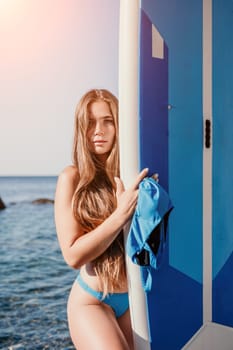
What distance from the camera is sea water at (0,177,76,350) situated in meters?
7.55

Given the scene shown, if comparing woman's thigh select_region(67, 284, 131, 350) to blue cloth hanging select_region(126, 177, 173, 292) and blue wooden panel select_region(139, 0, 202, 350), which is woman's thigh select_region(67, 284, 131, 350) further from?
blue cloth hanging select_region(126, 177, 173, 292)

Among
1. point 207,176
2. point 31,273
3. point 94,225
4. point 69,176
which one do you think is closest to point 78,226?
point 94,225

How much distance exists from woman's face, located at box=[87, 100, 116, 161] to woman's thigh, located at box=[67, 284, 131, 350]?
54 centimetres

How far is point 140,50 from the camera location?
133 centimetres

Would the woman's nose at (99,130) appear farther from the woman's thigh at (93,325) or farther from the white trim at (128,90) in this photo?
the woman's thigh at (93,325)

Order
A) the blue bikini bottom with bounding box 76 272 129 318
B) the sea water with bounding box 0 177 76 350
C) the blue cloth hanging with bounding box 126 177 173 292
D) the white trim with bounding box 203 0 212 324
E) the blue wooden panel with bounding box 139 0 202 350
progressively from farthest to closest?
1. the sea water with bounding box 0 177 76 350
2. the white trim with bounding box 203 0 212 324
3. the blue bikini bottom with bounding box 76 272 129 318
4. the blue wooden panel with bounding box 139 0 202 350
5. the blue cloth hanging with bounding box 126 177 173 292

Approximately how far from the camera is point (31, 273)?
39.7 ft

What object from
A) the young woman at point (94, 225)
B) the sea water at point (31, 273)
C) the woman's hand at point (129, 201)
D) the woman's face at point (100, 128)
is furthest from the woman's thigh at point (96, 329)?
the sea water at point (31, 273)

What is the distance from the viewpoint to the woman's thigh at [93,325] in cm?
139

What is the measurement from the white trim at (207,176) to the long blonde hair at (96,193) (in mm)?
385

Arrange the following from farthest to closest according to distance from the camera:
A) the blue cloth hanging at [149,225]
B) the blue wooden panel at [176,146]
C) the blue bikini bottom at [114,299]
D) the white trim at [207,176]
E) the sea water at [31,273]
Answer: the sea water at [31,273] → the white trim at [207,176] → the blue bikini bottom at [114,299] → the blue wooden panel at [176,146] → the blue cloth hanging at [149,225]

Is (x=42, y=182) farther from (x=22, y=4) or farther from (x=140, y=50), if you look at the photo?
(x=140, y=50)

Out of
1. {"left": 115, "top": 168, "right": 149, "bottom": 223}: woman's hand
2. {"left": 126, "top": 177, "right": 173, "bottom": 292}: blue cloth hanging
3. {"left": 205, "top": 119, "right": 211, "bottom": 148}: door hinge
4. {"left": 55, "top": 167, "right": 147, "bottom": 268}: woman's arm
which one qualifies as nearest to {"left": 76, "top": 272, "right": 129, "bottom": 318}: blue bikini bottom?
{"left": 55, "top": 167, "right": 147, "bottom": 268}: woman's arm

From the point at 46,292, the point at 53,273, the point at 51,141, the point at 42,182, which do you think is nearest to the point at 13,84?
the point at 51,141
